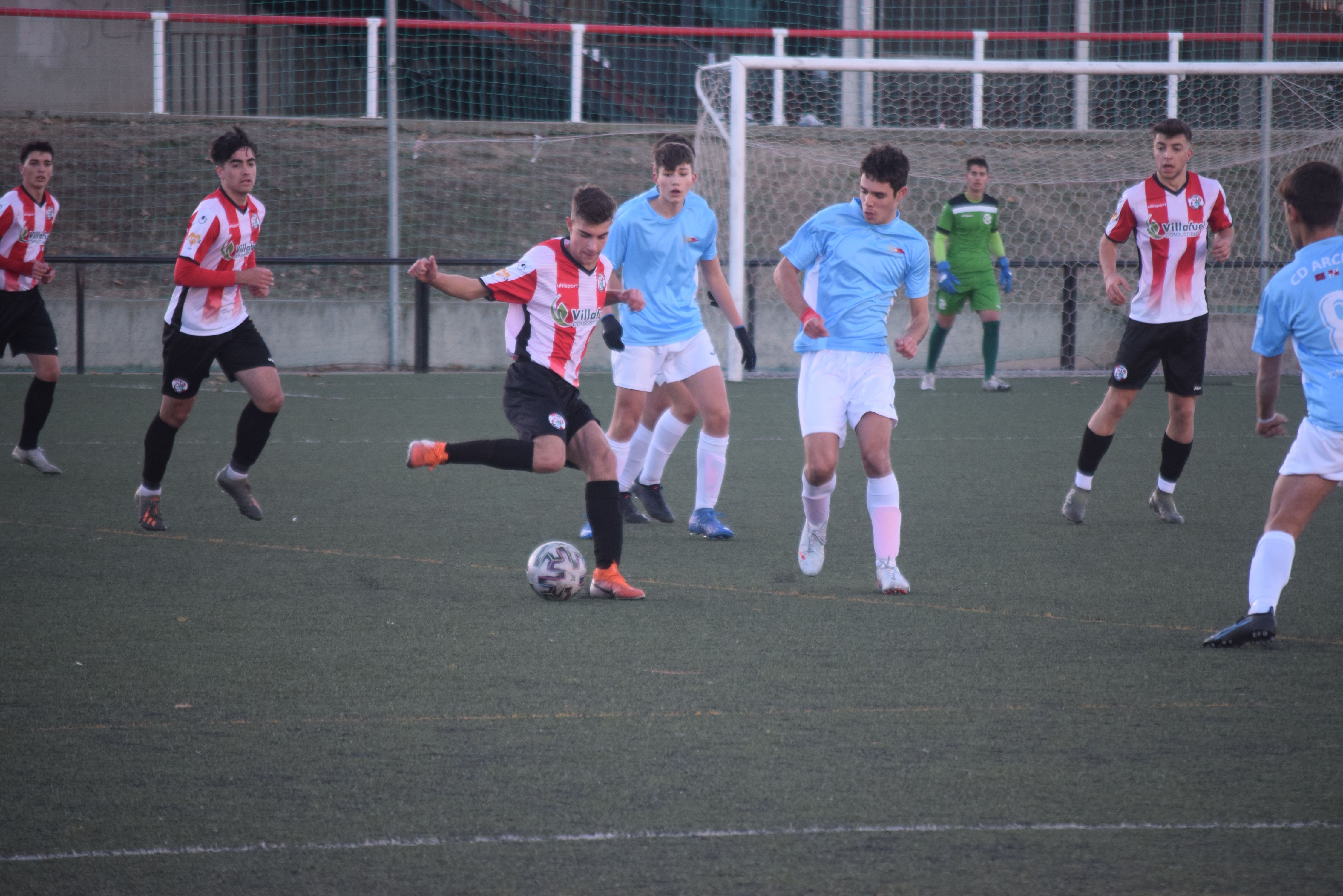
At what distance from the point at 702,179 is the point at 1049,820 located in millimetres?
13104

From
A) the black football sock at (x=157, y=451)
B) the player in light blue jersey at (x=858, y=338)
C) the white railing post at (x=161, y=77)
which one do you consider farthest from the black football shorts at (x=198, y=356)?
the white railing post at (x=161, y=77)

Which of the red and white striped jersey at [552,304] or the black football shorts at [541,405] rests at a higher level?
the red and white striped jersey at [552,304]

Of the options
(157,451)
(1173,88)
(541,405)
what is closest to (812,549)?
(541,405)

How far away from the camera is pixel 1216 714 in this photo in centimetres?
402

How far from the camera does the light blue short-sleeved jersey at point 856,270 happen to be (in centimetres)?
577

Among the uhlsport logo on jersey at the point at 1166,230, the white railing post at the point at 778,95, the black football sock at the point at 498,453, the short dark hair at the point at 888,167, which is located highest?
the white railing post at the point at 778,95

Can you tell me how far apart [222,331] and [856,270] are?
129 inches

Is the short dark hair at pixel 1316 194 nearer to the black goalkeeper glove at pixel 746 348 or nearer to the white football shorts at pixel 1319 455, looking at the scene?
the white football shorts at pixel 1319 455

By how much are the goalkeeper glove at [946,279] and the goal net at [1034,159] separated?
2.34 metres

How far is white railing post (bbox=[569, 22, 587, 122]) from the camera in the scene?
19.7m

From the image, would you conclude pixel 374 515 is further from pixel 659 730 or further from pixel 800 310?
pixel 659 730

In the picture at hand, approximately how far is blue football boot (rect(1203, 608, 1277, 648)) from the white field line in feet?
5.07

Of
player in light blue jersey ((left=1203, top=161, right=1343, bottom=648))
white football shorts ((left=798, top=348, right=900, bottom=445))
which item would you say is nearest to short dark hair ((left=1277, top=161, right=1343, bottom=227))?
player in light blue jersey ((left=1203, top=161, right=1343, bottom=648))

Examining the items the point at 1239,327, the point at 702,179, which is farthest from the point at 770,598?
the point at 1239,327
